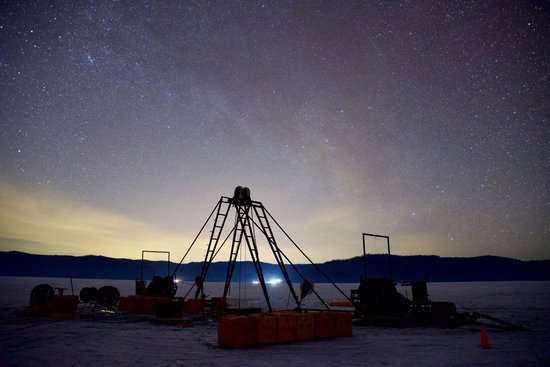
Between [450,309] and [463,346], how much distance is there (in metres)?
9.39

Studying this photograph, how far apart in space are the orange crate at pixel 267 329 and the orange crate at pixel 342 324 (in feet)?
11.8

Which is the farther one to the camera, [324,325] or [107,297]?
[107,297]

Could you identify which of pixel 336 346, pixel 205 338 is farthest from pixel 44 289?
pixel 336 346

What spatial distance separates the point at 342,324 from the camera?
18.4 metres

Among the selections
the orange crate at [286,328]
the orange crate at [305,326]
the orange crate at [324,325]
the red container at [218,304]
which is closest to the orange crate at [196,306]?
the red container at [218,304]

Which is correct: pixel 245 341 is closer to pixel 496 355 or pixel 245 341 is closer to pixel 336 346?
pixel 336 346

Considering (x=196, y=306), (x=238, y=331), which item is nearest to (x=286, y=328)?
(x=238, y=331)

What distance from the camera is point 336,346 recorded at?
15492mm

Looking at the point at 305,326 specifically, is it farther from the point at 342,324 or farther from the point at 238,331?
the point at 238,331

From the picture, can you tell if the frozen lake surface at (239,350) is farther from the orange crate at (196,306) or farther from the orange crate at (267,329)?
the orange crate at (196,306)

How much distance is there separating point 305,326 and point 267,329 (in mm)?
2068

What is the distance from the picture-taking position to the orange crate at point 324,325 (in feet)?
56.9

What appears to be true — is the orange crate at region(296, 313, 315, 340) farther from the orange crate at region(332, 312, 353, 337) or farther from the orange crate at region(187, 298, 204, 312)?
the orange crate at region(187, 298, 204, 312)

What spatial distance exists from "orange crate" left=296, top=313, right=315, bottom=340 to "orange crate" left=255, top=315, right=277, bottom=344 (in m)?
1.21
